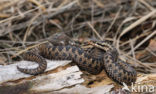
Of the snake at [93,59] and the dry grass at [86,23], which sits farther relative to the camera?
the dry grass at [86,23]

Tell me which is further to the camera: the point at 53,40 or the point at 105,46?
the point at 53,40

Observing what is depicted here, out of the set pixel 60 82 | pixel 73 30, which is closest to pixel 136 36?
pixel 73 30

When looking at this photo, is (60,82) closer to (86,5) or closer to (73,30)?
(73,30)

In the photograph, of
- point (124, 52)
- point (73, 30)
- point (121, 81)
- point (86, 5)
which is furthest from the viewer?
point (86, 5)

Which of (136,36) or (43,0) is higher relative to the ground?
(43,0)

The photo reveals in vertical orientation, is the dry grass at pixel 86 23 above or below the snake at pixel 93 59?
above
